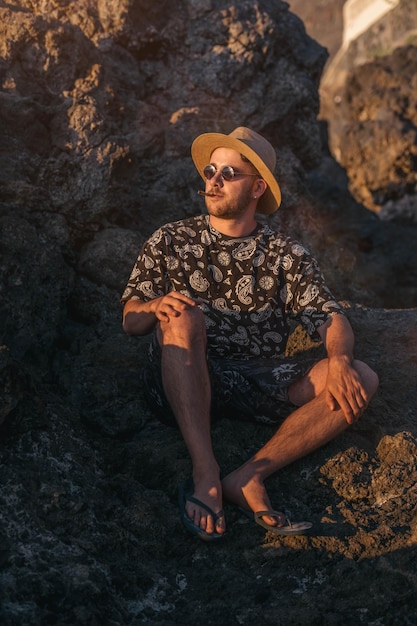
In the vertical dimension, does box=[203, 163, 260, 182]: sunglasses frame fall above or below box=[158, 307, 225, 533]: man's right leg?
above

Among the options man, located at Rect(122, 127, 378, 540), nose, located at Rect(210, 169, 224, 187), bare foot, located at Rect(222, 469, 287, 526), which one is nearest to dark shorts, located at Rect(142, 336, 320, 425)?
man, located at Rect(122, 127, 378, 540)

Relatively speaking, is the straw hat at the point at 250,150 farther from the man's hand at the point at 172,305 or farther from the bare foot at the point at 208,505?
the bare foot at the point at 208,505

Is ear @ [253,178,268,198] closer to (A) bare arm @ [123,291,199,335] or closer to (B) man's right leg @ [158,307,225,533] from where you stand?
(A) bare arm @ [123,291,199,335]

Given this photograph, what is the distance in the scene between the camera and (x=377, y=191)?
14266mm

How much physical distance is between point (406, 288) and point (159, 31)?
342 cm

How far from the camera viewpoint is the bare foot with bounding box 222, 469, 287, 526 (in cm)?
407

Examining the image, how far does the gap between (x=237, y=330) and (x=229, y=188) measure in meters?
0.83

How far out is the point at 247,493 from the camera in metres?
4.14

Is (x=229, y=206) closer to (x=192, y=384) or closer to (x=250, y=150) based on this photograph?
(x=250, y=150)

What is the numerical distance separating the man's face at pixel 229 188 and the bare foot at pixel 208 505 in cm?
161

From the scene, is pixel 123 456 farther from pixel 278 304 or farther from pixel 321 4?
pixel 321 4

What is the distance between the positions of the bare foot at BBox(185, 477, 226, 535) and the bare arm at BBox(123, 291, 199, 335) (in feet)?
2.81

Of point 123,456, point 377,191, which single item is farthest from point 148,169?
point 377,191

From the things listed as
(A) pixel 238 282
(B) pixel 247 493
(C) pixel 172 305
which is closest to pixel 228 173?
(A) pixel 238 282
